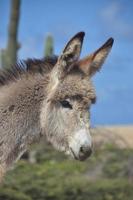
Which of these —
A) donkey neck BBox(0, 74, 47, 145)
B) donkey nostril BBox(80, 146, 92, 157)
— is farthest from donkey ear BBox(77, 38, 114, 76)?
donkey nostril BBox(80, 146, 92, 157)

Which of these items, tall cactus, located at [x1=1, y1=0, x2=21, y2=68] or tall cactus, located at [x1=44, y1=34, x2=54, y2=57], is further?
tall cactus, located at [x1=44, y1=34, x2=54, y2=57]

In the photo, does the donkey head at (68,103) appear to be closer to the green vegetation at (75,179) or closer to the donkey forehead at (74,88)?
the donkey forehead at (74,88)

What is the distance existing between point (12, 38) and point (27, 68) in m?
10.6

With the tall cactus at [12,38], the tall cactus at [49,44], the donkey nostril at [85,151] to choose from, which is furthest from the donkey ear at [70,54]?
the tall cactus at [49,44]

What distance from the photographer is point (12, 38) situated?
18156 mm

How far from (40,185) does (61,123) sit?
7.54m

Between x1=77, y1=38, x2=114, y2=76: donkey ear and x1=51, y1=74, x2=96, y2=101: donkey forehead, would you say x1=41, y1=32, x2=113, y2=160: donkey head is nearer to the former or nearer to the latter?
x1=51, y1=74, x2=96, y2=101: donkey forehead

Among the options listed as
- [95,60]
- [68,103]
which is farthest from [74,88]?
[95,60]

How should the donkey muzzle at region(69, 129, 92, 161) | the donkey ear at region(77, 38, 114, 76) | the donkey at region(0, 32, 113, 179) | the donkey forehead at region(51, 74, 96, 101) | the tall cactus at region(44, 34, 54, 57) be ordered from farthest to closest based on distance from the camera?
the tall cactus at region(44, 34, 54, 57) → the donkey ear at region(77, 38, 114, 76) → the donkey forehead at region(51, 74, 96, 101) → the donkey at region(0, 32, 113, 179) → the donkey muzzle at region(69, 129, 92, 161)

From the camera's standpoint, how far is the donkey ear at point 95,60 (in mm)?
7898

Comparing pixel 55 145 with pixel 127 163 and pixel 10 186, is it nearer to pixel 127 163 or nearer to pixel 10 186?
pixel 10 186

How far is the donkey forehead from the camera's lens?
7594 millimetres

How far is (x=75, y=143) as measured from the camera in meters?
7.39

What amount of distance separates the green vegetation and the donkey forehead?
6.85 metres
